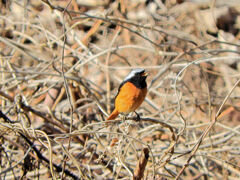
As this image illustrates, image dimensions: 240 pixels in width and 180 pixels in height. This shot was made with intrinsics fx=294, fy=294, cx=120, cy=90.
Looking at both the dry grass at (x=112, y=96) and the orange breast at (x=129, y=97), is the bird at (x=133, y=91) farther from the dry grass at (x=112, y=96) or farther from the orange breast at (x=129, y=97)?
the dry grass at (x=112, y=96)

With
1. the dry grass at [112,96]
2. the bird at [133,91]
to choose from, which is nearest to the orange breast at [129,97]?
the bird at [133,91]

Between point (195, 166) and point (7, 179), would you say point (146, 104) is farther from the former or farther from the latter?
point (7, 179)

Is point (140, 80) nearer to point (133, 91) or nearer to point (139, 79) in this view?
point (139, 79)

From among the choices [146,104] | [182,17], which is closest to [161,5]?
[182,17]

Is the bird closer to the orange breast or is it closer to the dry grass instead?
the orange breast

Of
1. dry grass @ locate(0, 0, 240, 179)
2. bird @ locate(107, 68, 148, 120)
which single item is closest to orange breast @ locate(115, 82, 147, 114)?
bird @ locate(107, 68, 148, 120)
